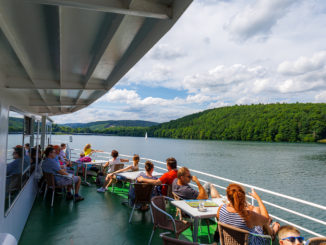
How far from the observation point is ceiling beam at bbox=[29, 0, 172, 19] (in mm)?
1321

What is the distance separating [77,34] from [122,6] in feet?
2.37

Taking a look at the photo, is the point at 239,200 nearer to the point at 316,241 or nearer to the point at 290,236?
the point at 290,236

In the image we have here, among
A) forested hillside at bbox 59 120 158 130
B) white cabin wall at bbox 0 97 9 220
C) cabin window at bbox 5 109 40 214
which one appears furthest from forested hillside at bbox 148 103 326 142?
white cabin wall at bbox 0 97 9 220

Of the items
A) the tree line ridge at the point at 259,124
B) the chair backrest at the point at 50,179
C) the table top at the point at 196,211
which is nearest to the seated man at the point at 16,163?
the chair backrest at the point at 50,179

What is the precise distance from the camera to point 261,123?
65.3 meters

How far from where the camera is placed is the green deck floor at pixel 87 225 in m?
3.29

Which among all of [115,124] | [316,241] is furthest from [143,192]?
[115,124]

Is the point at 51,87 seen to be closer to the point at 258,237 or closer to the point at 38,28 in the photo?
the point at 38,28

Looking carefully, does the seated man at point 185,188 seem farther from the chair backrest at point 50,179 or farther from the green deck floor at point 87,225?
the chair backrest at point 50,179

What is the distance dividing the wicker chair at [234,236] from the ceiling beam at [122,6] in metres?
1.92

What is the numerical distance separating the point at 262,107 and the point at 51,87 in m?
72.8

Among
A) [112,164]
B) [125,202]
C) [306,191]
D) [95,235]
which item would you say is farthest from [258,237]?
[306,191]

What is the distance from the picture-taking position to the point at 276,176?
75.3ft

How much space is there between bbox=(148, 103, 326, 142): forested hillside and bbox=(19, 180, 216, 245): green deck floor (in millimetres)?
66525
